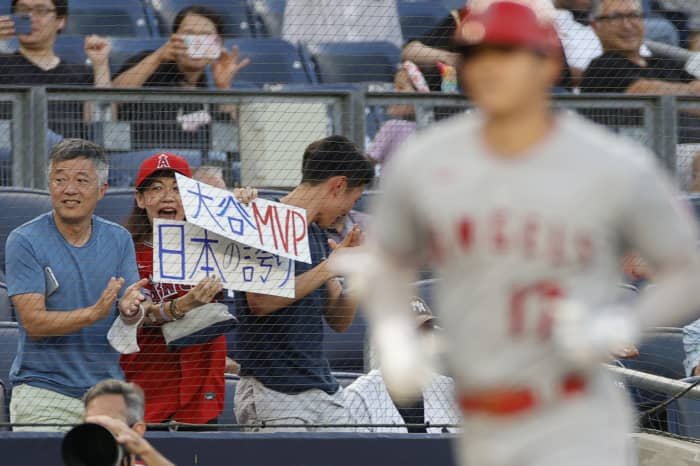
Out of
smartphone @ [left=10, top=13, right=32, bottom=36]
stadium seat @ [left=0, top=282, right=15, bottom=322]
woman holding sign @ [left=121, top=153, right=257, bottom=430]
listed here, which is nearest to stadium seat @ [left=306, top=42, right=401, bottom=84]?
smartphone @ [left=10, top=13, right=32, bottom=36]

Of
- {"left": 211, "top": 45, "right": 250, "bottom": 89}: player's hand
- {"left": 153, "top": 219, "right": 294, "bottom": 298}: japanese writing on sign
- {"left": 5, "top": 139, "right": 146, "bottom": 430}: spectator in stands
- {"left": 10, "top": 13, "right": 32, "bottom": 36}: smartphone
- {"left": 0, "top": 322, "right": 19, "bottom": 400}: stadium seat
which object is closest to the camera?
{"left": 5, "top": 139, "right": 146, "bottom": 430}: spectator in stands

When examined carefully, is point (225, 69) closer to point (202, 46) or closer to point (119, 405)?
point (202, 46)

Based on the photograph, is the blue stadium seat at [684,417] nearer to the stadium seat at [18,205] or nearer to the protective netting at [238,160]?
the protective netting at [238,160]

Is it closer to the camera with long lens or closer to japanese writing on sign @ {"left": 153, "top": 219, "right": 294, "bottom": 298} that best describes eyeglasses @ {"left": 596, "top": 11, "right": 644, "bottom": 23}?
japanese writing on sign @ {"left": 153, "top": 219, "right": 294, "bottom": 298}

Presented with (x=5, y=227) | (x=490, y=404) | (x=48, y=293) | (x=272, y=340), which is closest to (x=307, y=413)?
(x=272, y=340)

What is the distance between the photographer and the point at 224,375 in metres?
6.10

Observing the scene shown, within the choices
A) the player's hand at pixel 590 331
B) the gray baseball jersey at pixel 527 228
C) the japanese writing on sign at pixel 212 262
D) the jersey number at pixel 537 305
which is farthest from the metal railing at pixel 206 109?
the player's hand at pixel 590 331

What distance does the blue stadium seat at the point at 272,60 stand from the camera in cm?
840

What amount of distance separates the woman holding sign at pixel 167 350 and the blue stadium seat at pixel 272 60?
7.79 feet

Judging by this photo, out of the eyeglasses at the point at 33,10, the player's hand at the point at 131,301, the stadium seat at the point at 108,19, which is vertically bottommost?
the player's hand at the point at 131,301

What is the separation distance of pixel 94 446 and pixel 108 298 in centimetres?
98

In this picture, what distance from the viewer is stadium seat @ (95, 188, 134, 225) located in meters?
6.82

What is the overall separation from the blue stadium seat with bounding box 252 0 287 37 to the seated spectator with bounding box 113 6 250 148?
69cm

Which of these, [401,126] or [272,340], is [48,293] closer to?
[272,340]
